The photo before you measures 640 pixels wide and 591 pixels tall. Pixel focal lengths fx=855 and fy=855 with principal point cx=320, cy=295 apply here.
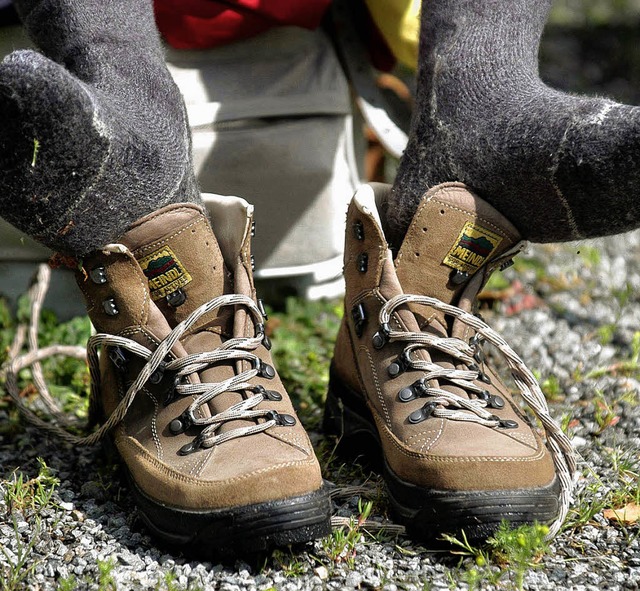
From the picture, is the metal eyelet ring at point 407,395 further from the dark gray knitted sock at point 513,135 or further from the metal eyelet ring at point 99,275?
the metal eyelet ring at point 99,275

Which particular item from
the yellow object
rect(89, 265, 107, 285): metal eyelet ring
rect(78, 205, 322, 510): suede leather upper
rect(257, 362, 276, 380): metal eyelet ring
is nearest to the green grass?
rect(78, 205, 322, 510): suede leather upper

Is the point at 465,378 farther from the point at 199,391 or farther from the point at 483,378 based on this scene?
the point at 199,391

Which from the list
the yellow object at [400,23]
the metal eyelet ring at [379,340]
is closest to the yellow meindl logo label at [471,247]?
the metal eyelet ring at [379,340]

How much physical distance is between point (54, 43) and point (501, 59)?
2.62 feet

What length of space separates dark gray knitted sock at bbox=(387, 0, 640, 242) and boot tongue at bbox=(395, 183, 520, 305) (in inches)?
1.3

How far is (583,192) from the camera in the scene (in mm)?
1379

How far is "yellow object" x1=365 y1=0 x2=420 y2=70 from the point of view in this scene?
208cm

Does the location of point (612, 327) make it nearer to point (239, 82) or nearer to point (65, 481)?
point (239, 82)

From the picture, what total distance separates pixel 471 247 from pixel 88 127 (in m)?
0.67

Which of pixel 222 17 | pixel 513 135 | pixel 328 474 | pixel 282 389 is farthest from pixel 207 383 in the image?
pixel 222 17

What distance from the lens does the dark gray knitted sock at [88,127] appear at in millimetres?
1208

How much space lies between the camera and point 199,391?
1.41 metres

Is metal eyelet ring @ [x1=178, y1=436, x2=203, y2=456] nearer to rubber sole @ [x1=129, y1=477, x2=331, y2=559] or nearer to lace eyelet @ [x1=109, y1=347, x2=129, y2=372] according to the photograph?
rubber sole @ [x1=129, y1=477, x2=331, y2=559]

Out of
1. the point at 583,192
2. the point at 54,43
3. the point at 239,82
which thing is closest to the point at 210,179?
the point at 239,82
